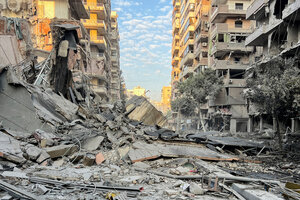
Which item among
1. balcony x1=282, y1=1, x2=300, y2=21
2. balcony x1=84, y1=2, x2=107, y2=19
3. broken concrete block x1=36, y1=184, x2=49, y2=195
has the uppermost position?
balcony x1=84, y1=2, x2=107, y2=19

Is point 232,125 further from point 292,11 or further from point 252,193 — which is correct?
point 252,193

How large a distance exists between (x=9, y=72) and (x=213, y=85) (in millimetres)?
23376

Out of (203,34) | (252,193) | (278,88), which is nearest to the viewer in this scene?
(252,193)

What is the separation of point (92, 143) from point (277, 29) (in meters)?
16.8

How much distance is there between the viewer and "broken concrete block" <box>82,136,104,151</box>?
8306 millimetres

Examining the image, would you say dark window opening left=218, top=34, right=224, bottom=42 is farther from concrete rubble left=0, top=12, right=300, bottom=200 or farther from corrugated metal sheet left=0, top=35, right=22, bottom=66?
corrugated metal sheet left=0, top=35, right=22, bottom=66

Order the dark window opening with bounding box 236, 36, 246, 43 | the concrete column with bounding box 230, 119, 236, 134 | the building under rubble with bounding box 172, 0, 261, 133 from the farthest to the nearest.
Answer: the dark window opening with bounding box 236, 36, 246, 43, the building under rubble with bounding box 172, 0, 261, 133, the concrete column with bounding box 230, 119, 236, 134

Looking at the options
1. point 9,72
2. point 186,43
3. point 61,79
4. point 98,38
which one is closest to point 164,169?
point 9,72

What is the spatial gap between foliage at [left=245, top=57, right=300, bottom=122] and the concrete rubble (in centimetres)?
204

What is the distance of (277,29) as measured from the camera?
18.2m

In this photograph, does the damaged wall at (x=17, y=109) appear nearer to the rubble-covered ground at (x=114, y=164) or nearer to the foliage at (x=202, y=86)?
the rubble-covered ground at (x=114, y=164)

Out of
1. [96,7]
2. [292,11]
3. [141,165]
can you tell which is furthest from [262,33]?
[96,7]

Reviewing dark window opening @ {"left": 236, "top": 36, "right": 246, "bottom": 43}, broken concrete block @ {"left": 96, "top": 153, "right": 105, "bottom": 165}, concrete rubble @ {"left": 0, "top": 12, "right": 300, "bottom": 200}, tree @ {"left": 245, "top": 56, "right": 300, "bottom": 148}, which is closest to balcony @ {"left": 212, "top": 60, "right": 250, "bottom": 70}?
dark window opening @ {"left": 236, "top": 36, "right": 246, "bottom": 43}

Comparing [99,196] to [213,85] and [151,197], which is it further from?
[213,85]
